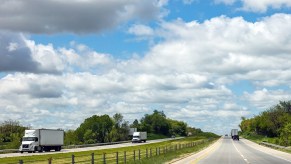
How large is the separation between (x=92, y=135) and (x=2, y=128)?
123 feet

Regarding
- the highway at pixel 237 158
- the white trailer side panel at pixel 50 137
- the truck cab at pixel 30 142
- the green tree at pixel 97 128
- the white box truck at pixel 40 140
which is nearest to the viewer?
the highway at pixel 237 158

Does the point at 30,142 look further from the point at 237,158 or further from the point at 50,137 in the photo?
the point at 237,158

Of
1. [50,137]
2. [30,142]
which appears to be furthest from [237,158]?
[50,137]

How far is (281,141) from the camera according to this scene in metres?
89.3

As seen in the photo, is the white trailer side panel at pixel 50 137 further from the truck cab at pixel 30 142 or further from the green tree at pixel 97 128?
the green tree at pixel 97 128

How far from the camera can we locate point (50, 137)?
75438mm

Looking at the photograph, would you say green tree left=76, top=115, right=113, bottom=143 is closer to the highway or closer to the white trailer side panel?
the white trailer side panel

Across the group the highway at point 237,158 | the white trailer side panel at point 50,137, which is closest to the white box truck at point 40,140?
the white trailer side panel at point 50,137

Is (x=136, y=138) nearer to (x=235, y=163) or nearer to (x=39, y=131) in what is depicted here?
(x=39, y=131)

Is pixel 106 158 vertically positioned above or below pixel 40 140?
below

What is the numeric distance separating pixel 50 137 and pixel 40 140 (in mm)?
3422

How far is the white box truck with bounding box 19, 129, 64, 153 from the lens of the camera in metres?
70.1

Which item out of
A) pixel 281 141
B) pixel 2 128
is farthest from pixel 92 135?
pixel 281 141

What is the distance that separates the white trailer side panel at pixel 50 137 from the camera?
72750mm
